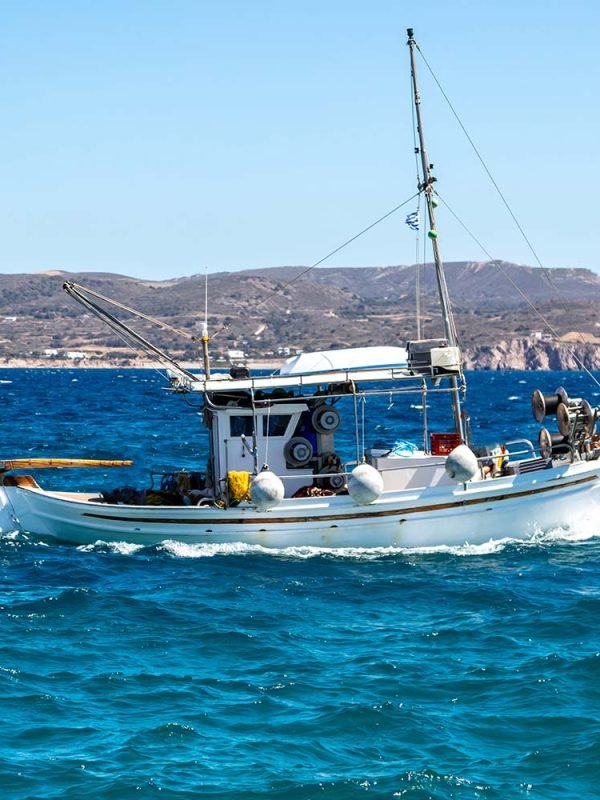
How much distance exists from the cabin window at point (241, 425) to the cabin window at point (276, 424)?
300mm

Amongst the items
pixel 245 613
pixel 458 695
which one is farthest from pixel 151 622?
pixel 458 695

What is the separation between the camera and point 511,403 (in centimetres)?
10494

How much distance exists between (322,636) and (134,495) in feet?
28.3

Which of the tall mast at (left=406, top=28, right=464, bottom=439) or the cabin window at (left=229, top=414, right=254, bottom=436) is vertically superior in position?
the tall mast at (left=406, top=28, right=464, bottom=439)

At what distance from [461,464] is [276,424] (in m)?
4.41

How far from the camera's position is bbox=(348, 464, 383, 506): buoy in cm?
2464

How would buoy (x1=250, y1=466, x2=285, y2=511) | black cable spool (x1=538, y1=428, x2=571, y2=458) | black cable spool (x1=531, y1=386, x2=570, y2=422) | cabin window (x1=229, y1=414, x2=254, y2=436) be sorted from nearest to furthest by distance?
buoy (x1=250, y1=466, x2=285, y2=511)
black cable spool (x1=538, y1=428, x2=571, y2=458)
black cable spool (x1=531, y1=386, x2=570, y2=422)
cabin window (x1=229, y1=414, x2=254, y2=436)

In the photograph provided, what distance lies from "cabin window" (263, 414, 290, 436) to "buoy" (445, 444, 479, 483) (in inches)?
154

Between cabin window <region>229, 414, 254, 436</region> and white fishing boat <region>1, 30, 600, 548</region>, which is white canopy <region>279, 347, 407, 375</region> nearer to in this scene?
white fishing boat <region>1, 30, 600, 548</region>

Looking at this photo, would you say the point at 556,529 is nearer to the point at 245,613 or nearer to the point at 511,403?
the point at 245,613

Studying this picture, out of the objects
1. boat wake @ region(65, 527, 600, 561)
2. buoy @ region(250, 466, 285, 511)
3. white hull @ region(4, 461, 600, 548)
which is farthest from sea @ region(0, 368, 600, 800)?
buoy @ region(250, 466, 285, 511)

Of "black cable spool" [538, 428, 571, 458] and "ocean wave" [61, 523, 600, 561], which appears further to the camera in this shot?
"black cable spool" [538, 428, 571, 458]

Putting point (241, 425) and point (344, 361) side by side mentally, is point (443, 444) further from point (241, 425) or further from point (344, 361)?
point (241, 425)

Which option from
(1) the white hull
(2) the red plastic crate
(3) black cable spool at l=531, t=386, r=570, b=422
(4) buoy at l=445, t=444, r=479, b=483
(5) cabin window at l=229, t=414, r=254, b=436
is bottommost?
(1) the white hull
